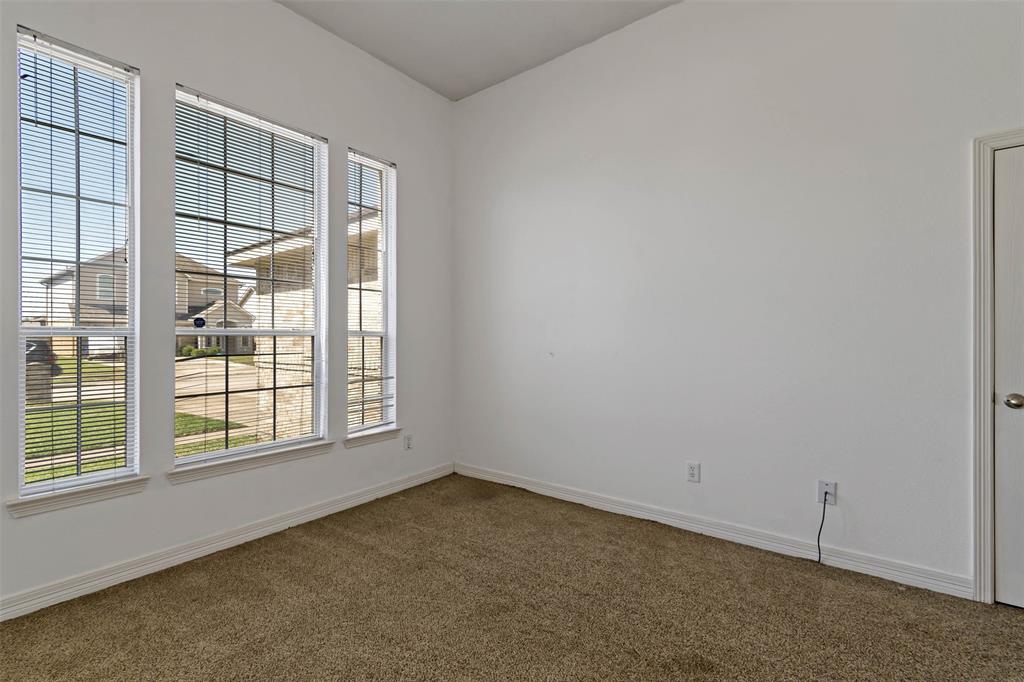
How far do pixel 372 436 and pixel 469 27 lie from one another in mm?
2899

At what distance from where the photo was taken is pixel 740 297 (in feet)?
9.59

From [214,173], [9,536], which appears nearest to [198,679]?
[9,536]

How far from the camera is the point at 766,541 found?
2822 mm

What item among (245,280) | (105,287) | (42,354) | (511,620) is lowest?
(511,620)

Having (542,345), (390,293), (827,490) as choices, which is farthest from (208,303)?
(827,490)

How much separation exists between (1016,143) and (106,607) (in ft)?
14.8

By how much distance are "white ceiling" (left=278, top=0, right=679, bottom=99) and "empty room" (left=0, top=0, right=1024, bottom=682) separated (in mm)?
31

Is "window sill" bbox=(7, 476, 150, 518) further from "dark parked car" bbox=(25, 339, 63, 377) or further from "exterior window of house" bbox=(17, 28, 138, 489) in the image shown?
"dark parked car" bbox=(25, 339, 63, 377)

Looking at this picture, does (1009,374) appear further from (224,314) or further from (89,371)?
(89,371)

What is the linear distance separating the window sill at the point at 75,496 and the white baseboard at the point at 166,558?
34 cm

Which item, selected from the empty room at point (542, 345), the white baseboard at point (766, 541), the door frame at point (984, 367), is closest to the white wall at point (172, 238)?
the empty room at point (542, 345)

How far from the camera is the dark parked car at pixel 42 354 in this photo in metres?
2.22

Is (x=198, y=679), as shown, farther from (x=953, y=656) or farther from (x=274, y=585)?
(x=953, y=656)

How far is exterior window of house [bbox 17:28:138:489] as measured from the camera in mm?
2219
